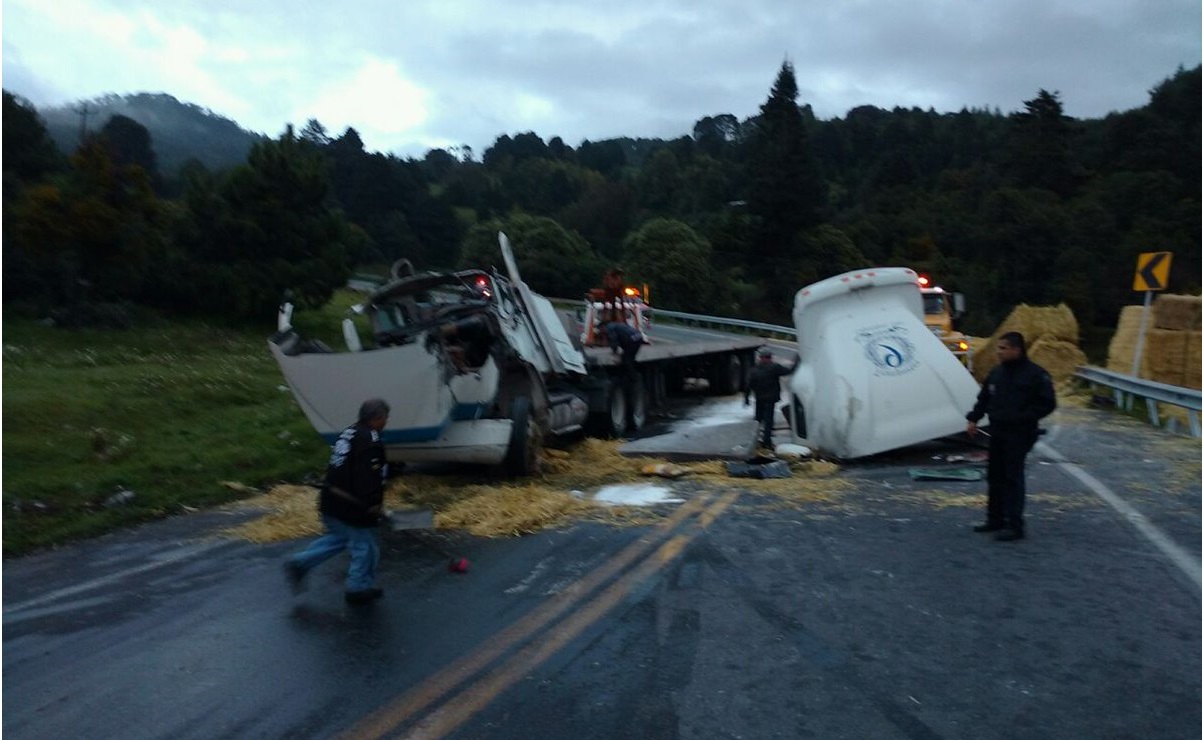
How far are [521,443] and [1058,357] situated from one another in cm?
1554

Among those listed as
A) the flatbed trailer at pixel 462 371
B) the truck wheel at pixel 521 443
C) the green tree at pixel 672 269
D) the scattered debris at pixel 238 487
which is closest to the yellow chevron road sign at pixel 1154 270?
the flatbed trailer at pixel 462 371

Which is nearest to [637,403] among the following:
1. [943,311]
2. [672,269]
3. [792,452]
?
[792,452]

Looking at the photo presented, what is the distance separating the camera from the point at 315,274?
2970 cm

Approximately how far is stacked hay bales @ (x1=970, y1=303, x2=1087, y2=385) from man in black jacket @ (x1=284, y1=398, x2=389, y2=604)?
58.8 feet

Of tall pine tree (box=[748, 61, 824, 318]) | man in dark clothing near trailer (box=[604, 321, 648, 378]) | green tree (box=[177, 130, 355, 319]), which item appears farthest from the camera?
tall pine tree (box=[748, 61, 824, 318])

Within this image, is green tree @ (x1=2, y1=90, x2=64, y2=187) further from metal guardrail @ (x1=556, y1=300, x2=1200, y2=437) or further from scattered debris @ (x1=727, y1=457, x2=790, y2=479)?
metal guardrail @ (x1=556, y1=300, x2=1200, y2=437)

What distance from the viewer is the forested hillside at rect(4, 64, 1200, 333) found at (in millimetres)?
25812

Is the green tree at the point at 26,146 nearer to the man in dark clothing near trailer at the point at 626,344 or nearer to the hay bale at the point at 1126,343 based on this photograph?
the man in dark clothing near trailer at the point at 626,344

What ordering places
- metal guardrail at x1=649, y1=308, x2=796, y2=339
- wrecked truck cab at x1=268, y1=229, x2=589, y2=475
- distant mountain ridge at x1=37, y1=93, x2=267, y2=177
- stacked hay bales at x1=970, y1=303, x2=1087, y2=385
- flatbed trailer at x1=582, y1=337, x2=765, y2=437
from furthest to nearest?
distant mountain ridge at x1=37, y1=93, x2=267, y2=177 → metal guardrail at x1=649, y1=308, x2=796, y2=339 → stacked hay bales at x1=970, y1=303, x2=1087, y2=385 → flatbed trailer at x1=582, y1=337, x2=765, y2=437 → wrecked truck cab at x1=268, y1=229, x2=589, y2=475

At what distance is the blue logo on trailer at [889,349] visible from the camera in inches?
502

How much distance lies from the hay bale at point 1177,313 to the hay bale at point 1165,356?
0.13 metres

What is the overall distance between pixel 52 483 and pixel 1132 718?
10203mm

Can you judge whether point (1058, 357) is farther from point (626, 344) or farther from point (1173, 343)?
point (626, 344)

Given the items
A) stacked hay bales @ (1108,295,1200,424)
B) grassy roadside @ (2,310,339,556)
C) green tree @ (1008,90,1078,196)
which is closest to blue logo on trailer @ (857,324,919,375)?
grassy roadside @ (2,310,339,556)
